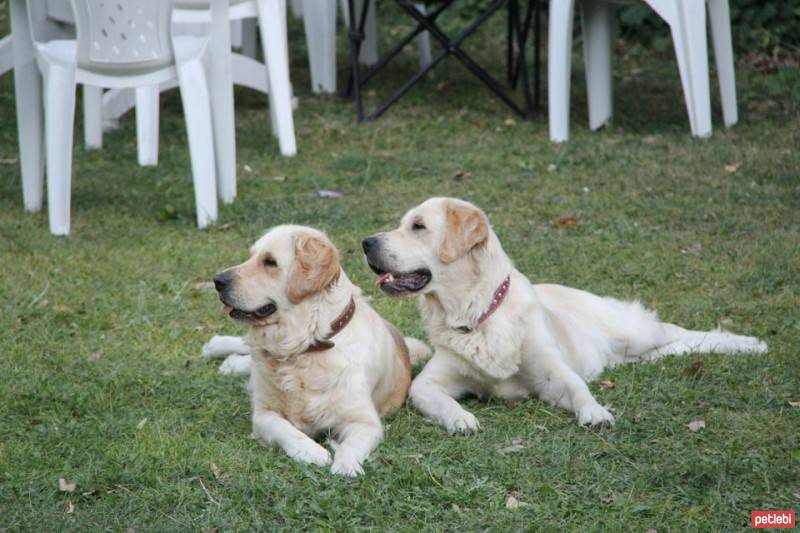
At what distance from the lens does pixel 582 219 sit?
7.02 meters

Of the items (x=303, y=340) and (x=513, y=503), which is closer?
(x=513, y=503)

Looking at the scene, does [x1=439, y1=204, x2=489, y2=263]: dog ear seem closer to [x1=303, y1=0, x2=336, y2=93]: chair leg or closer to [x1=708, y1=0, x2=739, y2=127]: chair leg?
[x1=708, y1=0, x2=739, y2=127]: chair leg

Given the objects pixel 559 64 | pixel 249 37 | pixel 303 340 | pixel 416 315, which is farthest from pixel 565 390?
pixel 249 37

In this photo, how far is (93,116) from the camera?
8.81 m

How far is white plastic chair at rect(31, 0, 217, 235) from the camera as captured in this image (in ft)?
21.3

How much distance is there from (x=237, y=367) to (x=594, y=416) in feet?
4.84

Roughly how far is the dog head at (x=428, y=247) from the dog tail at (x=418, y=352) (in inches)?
23.6

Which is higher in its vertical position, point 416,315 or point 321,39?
point 416,315

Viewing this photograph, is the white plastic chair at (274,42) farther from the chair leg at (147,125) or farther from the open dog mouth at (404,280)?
the open dog mouth at (404,280)

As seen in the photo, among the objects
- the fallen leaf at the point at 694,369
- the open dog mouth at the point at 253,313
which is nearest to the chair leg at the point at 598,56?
the fallen leaf at the point at 694,369

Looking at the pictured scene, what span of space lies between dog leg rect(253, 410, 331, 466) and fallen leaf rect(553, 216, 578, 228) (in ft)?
10.4

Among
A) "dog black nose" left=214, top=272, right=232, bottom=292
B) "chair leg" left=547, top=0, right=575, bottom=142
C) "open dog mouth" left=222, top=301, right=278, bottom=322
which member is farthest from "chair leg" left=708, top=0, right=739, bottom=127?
"dog black nose" left=214, top=272, right=232, bottom=292

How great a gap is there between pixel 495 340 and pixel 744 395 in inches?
35.7

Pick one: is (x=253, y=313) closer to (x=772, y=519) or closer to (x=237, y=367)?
(x=237, y=367)
